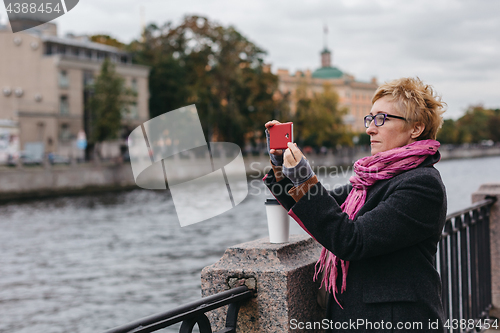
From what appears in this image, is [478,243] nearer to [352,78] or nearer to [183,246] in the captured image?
[183,246]

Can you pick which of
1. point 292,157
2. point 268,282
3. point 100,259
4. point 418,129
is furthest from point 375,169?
point 100,259

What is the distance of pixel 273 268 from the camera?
230 centimetres

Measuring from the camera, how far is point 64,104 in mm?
51938

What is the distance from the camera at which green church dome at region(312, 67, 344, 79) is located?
12900cm

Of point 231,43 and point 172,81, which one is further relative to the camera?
point 172,81

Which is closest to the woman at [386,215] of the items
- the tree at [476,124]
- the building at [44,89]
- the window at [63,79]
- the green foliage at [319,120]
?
the building at [44,89]

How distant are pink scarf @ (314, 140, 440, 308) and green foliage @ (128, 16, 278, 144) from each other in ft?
157

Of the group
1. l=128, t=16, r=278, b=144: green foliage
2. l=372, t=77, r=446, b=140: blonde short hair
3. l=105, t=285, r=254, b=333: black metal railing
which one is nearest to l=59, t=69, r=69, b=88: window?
l=128, t=16, r=278, b=144: green foliage

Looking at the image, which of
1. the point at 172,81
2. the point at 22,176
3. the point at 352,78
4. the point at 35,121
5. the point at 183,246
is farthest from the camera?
the point at 352,78

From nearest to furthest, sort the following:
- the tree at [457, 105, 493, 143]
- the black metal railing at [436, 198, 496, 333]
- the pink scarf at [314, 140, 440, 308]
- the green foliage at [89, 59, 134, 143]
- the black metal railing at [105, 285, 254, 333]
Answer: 1. the black metal railing at [105, 285, 254, 333]
2. the pink scarf at [314, 140, 440, 308]
3. the black metal railing at [436, 198, 496, 333]
4. the green foliage at [89, 59, 134, 143]
5. the tree at [457, 105, 493, 143]

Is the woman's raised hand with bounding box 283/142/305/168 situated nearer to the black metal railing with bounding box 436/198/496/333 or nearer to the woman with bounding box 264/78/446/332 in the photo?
the woman with bounding box 264/78/446/332

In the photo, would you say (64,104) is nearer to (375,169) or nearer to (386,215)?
(375,169)

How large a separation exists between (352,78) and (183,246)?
11193 cm

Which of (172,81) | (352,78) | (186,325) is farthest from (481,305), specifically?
(352,78)
